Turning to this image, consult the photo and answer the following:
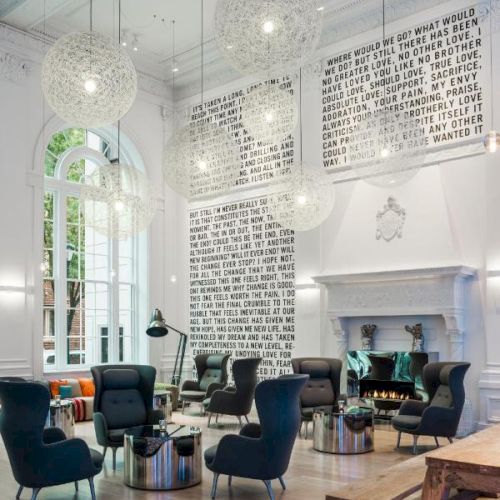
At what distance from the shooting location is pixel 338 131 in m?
9.77

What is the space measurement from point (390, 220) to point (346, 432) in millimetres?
3175

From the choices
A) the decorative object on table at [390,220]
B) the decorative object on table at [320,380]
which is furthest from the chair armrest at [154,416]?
the decorative object on table at [390,220]

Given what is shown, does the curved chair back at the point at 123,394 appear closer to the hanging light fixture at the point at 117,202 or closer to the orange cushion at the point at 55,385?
the hanging light fixture at the point at 117,202

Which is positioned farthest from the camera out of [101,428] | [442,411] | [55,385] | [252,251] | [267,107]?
[252,251]

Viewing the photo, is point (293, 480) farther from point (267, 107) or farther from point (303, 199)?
point (267, 107)

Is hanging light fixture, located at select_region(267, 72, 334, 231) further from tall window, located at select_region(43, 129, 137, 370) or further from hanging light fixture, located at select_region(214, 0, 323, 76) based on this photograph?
tall window, located at select_region(43, 129, 137, 370)

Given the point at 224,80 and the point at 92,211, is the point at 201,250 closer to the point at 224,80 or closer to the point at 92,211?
the point at 224,80

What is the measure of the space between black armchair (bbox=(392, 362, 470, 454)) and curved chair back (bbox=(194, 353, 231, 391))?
3.37 metres

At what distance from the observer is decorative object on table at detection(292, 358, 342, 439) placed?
27.7 feet

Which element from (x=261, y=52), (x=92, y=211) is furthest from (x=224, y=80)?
(x=261, y=52)

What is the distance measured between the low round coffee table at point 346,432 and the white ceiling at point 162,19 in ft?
18.1

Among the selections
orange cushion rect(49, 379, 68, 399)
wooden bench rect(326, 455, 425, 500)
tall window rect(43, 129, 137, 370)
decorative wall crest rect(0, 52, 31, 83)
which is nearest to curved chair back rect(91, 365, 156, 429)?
wooden bench rect(326, 455, 425, 500)

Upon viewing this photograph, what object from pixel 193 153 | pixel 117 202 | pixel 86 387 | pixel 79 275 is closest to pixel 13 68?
pixel 79 275

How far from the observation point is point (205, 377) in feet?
34.0
